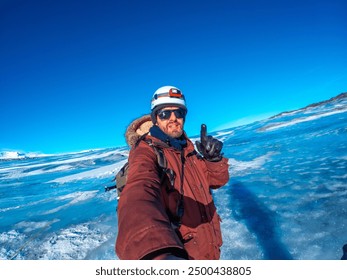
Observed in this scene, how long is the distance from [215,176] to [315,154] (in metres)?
7.21

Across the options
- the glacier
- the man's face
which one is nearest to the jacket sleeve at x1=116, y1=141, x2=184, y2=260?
the man's face

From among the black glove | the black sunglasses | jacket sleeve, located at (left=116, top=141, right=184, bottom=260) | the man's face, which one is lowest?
jacket sleeve, located at (left=116, top=141, right=184, bottom=260)

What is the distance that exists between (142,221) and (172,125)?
3.76ft

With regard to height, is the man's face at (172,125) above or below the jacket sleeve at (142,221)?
above

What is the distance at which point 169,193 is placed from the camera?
1.53m

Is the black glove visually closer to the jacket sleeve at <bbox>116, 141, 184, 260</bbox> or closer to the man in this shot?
the man

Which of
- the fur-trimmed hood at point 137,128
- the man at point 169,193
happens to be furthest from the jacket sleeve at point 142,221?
the fur-trimmed hood at point 137,128

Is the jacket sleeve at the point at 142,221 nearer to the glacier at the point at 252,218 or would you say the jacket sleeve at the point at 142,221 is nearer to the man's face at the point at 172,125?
the man's face at the point at 172,125

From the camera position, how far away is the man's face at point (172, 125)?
198 centimetres

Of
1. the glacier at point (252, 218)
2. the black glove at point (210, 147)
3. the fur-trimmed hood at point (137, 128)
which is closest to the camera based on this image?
the black glove at point (210, 147)

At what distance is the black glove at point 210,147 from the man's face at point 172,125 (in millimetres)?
→ 282

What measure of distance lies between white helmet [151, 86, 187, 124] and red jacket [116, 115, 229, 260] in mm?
428

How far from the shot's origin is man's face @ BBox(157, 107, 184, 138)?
6.49ft
